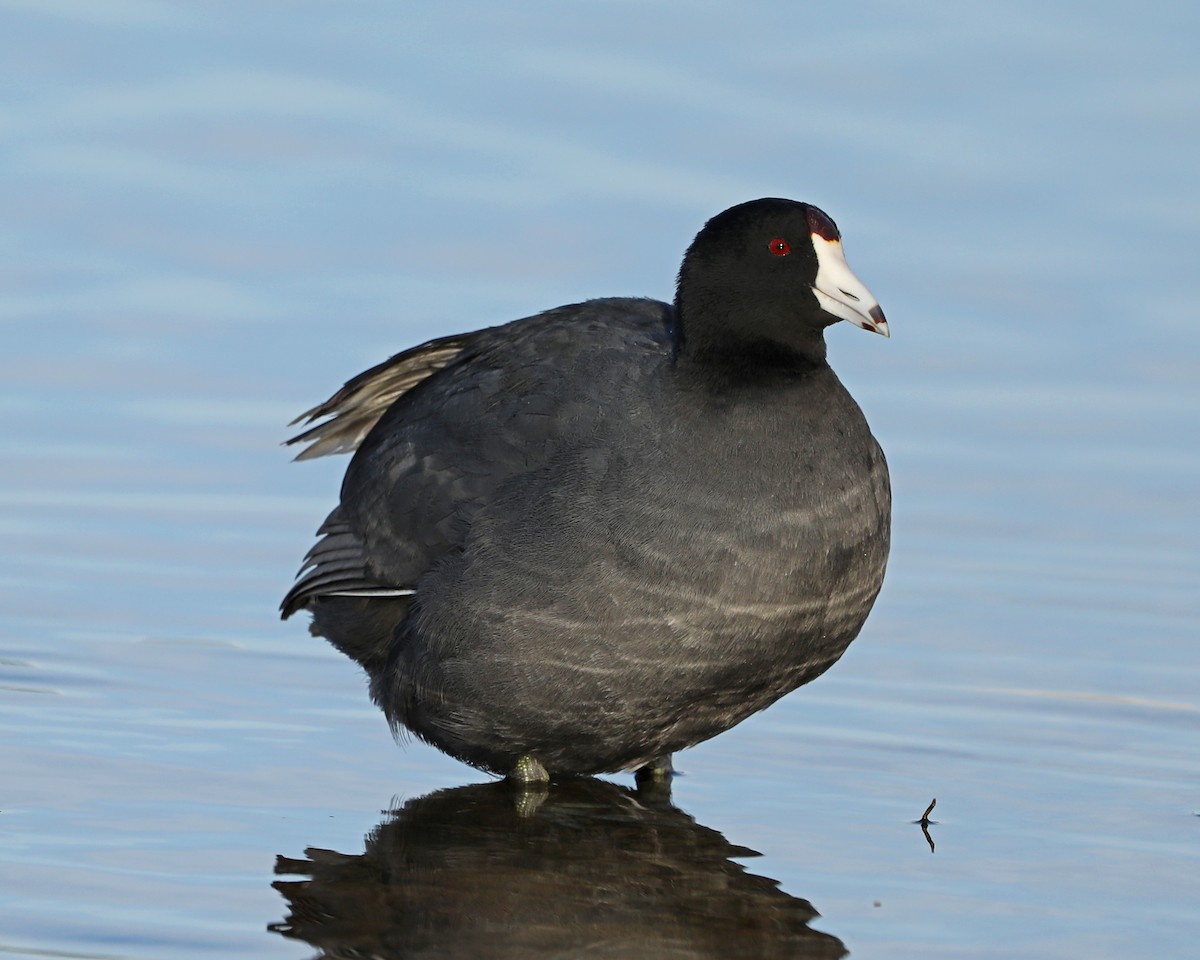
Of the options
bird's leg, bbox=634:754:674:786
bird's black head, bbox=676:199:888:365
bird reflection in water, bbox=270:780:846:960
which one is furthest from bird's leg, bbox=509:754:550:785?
bird's black head, bbox=676:199:888:365

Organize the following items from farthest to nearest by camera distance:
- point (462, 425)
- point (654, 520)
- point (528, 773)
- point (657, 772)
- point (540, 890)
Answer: point (657, 772), point (528, 773), point (462, 425), point (654, 520), point (540, 890)

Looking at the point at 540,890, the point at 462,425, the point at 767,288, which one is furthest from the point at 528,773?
the point at 767,288

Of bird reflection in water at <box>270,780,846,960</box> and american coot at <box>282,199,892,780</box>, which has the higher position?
american coot at <box>282,199,892,780</box>

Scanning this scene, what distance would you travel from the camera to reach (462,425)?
579 cm

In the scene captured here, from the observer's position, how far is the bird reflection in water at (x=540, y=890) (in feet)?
15.8

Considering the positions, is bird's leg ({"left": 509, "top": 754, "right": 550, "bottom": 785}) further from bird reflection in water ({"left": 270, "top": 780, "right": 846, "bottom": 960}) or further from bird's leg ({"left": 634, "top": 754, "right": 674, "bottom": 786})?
bird's leg ({"left": 634, "top": 754, "right": 674, "bottom": 786})

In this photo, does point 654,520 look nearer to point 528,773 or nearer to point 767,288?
point 767,288

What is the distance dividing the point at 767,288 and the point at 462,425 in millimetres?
897

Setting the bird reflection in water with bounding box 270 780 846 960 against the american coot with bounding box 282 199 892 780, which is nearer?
the bird reflection in water with bounding box 270 780 846 960

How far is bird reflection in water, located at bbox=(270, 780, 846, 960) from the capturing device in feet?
15.8

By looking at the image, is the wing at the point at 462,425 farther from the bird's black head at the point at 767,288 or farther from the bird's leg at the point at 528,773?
the bird's leg at the point at 528,773

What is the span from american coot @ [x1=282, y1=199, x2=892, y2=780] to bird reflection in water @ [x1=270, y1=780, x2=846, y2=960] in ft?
0.56

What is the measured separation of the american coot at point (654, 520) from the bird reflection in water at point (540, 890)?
0.17 m

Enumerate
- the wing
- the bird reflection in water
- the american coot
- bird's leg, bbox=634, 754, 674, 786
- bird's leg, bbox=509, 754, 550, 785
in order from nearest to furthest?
the bird reflection in water < the american coot < the wing < bird's leg, bbox=509, 754, 550, 785 < bird's leg, bbox=634, 754, 674, 786
